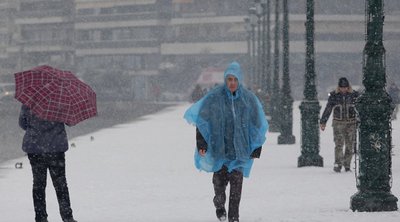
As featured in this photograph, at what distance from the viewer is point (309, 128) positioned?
1680 cm

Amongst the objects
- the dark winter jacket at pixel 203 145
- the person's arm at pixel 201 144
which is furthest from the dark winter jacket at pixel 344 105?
the person's arm at pixel 201 144

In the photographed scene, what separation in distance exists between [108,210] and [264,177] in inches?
173

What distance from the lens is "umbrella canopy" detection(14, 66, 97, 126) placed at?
8984mm

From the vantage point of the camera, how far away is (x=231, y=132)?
8.94 m

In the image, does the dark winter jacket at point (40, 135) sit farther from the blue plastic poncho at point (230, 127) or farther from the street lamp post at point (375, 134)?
the street lamp post at point (375, 134)

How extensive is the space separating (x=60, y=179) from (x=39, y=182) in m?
0.21

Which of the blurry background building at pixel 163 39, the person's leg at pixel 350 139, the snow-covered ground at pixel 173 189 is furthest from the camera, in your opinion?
the blurry background building at pixel 163 39

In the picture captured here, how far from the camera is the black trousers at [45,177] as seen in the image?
904cm

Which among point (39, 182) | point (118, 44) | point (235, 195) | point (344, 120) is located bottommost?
point (118, 44)

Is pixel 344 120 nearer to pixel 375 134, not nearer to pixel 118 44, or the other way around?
pixel 375 134

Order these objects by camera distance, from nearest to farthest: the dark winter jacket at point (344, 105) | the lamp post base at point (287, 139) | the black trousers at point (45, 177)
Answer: the black trousers at point (45, 177) → the dark winter jacket at point (344, 105) → the lamp post base at point (287, 139)

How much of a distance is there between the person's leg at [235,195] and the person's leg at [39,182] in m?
1.85

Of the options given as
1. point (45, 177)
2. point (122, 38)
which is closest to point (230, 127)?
point (45, 177)

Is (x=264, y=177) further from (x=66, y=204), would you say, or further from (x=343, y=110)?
(x=66, y=204)
